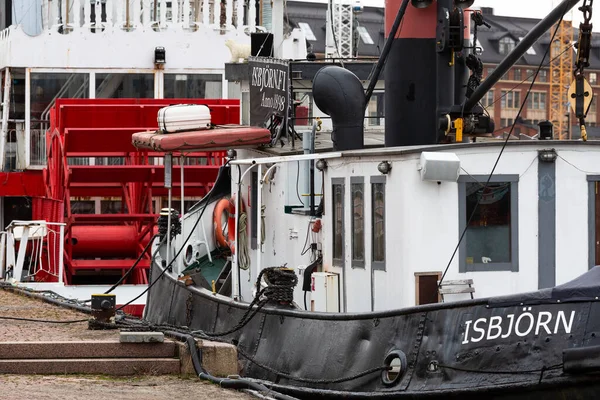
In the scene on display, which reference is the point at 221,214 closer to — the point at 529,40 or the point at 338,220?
the point at 338,220

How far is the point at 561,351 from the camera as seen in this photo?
923 cm

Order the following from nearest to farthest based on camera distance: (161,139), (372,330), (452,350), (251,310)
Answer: (452,350) < (372,330) < (251,310) < (161,139)

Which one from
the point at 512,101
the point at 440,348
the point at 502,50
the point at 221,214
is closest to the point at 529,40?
the point at 440,348

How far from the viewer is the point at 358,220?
11547mm

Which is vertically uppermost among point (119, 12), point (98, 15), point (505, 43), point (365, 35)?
point (505, 43)

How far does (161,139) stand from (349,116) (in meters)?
2.69

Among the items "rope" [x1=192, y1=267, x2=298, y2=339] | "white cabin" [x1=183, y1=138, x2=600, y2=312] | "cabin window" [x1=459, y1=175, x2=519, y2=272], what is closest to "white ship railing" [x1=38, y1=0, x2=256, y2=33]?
"rope" [x1=192, y1=267, x2=298, y2=339]

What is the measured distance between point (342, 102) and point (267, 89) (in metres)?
2.59

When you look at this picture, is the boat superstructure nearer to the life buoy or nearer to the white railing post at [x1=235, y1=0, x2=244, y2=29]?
the white railing post at [x1=235, y1=0, x2=244, y2=29]

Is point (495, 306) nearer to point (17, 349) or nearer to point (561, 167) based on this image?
point (561, 167)

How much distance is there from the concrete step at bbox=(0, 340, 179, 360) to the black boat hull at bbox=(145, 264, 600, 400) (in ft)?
2.86

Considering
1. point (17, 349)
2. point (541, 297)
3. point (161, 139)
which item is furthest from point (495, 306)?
point (161, 139)

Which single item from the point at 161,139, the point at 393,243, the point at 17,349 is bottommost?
the point at 17,349

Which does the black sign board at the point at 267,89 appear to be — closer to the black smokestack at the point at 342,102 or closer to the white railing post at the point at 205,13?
the black smokestack at the point at 342,102
